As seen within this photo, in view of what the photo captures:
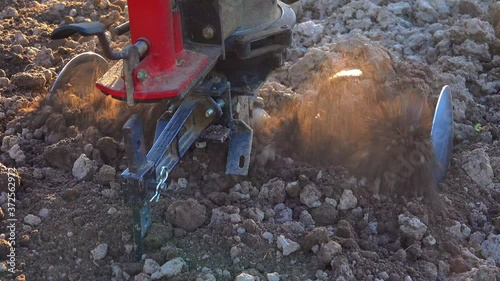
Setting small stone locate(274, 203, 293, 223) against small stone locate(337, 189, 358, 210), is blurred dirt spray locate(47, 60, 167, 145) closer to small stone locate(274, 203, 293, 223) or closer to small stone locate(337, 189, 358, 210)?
small stone locate(274, 203, 293, 223)

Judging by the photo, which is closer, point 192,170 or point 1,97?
point 192,170

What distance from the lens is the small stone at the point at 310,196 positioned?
10.0ft

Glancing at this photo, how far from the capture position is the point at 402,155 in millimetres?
3164

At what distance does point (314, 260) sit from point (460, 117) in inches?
57.0

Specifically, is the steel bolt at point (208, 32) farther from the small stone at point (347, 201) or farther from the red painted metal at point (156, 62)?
the small stone at point (347, 201)

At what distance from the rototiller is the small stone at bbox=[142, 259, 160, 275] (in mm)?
67

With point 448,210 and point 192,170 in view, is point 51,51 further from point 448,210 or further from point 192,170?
point 448,210

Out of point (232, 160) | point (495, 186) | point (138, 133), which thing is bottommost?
point (495, 186)

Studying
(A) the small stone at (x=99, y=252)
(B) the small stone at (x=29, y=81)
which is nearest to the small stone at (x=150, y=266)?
(A) the small stone at (x=99, y=252)

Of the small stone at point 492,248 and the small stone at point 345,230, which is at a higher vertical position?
the small stone at point 345,230

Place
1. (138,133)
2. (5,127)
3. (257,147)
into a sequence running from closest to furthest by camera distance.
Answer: (138,133) → (257,147) → (5,127)

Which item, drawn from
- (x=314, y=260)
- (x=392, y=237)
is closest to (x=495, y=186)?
(x=392, y=237)

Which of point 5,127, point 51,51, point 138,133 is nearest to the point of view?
point 138,133

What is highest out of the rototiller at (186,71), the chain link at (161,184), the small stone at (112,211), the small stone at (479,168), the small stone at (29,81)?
the rototiller at (186,71)
